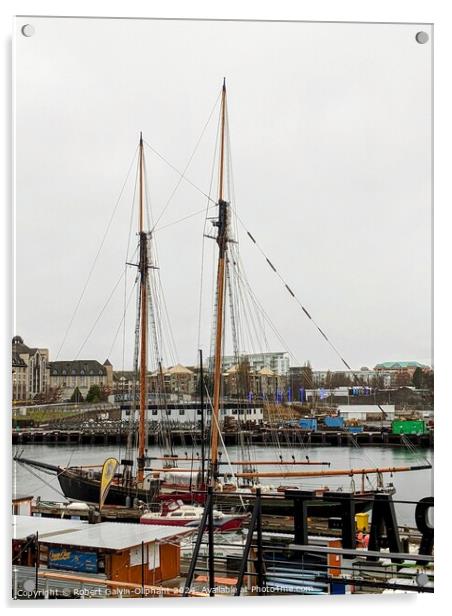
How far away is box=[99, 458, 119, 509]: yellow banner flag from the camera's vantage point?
3523mm

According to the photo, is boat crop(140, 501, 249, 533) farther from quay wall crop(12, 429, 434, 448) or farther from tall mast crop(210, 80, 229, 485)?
quay wall crop(12, 429, 434, 448)

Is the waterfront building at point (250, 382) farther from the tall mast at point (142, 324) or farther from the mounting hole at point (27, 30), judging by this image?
the mounting hole at point (27, 30)

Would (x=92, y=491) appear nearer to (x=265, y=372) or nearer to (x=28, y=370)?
(x=28, y=370)

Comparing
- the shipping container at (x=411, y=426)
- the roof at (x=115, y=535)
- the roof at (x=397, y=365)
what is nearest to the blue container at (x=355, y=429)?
the shipping container at (x=411, y=426)

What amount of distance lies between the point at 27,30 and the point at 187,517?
215 cm

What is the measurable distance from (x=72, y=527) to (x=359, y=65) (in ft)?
7.63

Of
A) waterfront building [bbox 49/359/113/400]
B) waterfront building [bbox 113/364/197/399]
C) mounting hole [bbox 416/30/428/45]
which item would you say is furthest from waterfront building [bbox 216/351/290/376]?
mounting hole [bbox 416/30/428/45]

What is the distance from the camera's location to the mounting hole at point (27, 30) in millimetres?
3443

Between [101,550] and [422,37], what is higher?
[422,37]

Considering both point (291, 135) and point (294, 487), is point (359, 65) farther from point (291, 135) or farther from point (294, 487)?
point (294, 487)

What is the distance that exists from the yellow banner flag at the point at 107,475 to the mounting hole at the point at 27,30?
5.95 feet

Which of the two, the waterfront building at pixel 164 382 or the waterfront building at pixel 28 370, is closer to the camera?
the waterfront building at pixel 28 370
